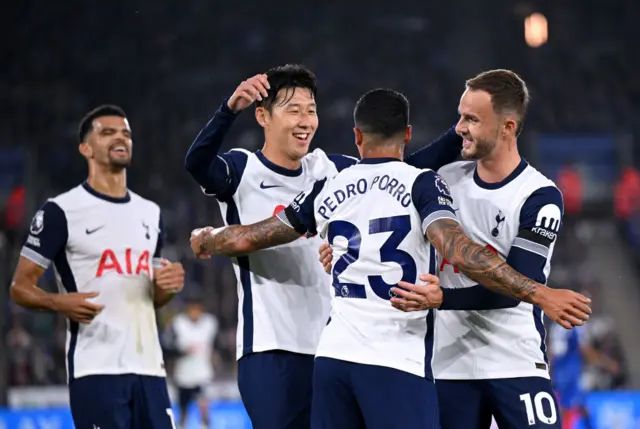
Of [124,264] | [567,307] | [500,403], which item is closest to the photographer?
[567,307]

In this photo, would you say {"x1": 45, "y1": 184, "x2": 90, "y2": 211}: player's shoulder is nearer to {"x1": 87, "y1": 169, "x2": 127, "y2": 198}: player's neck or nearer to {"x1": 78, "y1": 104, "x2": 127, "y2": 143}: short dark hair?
{"x1": 87, "y1": 169, "x2": 127, "y2": 198}: player's neck

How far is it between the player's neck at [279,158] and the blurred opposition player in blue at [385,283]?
87 centimetres

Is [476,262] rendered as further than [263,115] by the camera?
No

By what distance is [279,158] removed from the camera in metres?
5.24

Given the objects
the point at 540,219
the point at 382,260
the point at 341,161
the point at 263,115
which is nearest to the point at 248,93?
the point at 263,115

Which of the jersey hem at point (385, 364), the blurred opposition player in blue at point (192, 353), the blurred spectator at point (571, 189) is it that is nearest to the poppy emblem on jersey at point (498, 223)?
the jersey hem at point (385, 364)

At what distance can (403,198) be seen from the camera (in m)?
4.28

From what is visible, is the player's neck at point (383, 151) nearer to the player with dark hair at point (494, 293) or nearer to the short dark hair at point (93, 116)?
the player with dark hair at point (494, 293)

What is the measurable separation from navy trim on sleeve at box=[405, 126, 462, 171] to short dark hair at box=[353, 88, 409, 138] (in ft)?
2.62

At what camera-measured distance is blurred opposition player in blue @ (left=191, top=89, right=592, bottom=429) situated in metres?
4.17

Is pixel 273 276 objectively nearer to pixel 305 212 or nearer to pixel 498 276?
pixel 305 212

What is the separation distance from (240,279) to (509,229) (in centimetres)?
141

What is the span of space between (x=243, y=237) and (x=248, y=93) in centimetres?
71

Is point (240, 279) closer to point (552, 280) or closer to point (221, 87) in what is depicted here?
point (552, 280)
